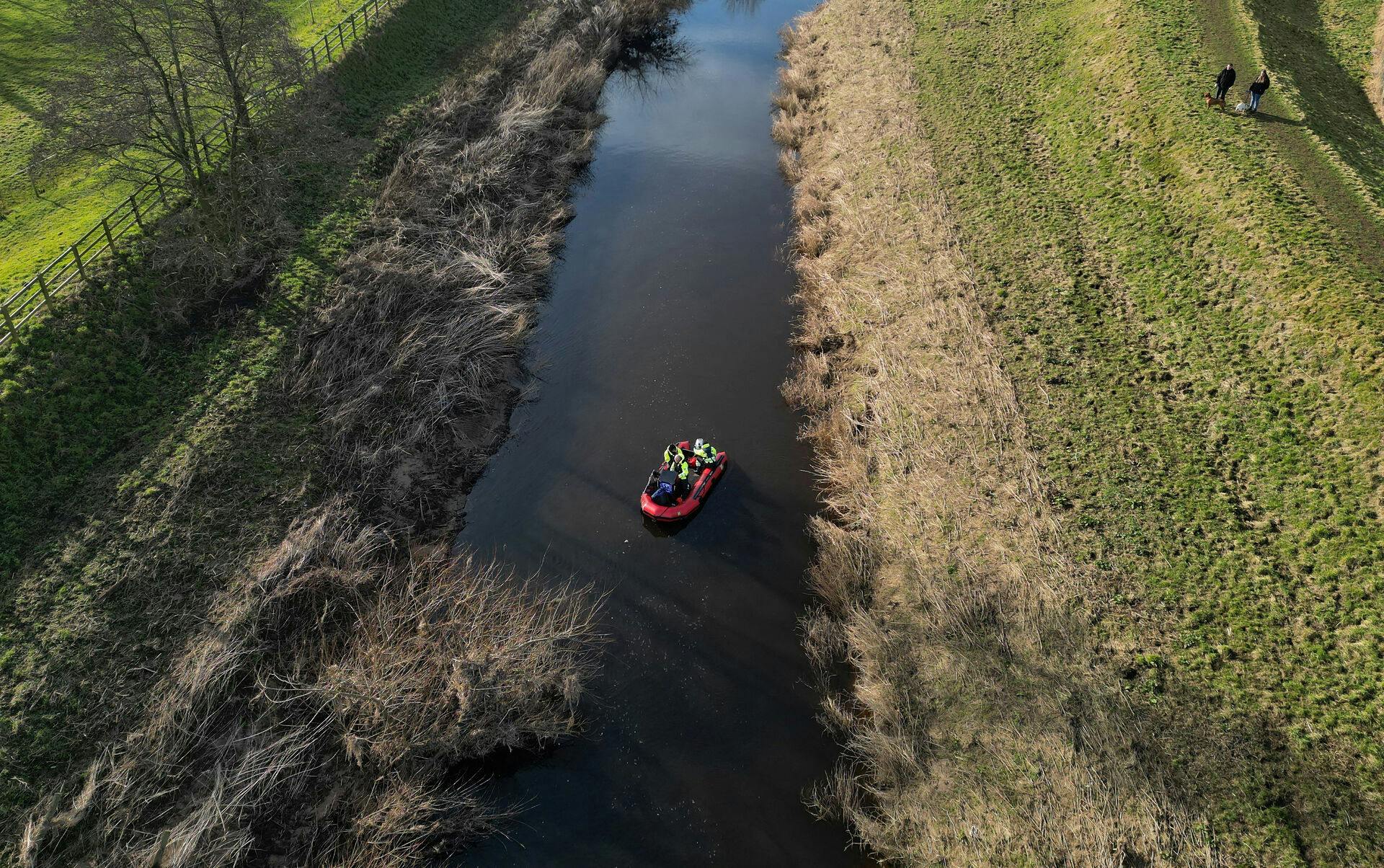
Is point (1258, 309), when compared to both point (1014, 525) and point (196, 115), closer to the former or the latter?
point (1014, 525)

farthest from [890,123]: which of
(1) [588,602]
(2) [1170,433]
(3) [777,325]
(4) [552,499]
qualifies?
(1) [588,602]

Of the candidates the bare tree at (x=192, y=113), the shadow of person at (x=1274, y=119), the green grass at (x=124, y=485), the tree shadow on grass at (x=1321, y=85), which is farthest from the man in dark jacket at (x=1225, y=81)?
the bare tree at (x=192, y=113)

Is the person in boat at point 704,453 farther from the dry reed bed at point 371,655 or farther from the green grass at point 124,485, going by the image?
the green grass at point 124,485

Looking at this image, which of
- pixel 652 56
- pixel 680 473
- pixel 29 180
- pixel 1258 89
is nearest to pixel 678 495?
pixel 680 473

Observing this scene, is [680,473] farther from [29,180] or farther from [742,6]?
[742,6]

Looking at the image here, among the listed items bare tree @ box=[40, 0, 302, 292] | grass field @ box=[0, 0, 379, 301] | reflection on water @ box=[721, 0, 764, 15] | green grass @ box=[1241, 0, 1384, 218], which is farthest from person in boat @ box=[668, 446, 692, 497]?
reflection on water @ box=[721, 0, 764, 15]

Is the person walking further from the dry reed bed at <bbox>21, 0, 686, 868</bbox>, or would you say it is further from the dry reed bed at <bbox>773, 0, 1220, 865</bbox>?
the dry reed bed at <bbox>21, 0, 686, 868</bbox>

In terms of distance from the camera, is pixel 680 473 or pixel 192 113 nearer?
pixel 680 473
